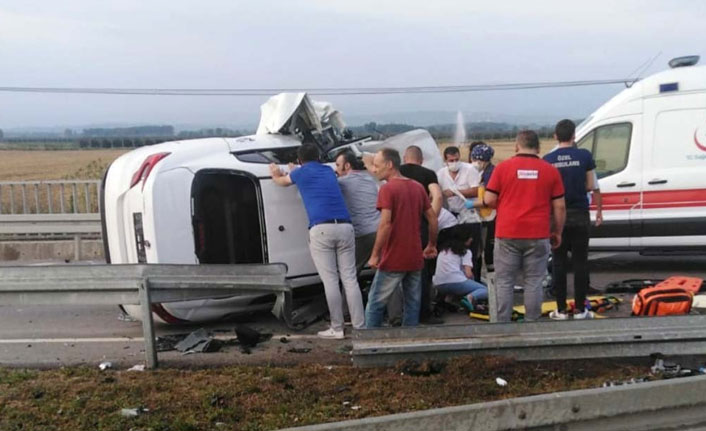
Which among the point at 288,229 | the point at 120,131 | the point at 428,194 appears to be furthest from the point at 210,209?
the point at 120,131

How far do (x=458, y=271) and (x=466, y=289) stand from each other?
22 centimetres

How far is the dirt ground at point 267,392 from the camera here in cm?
407

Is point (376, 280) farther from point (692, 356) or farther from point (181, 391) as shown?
point (692, 356)

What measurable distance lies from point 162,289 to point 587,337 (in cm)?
305

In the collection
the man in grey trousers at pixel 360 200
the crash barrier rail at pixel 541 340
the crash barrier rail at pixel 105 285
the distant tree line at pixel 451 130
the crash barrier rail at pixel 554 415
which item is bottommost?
Answer: the crash barrier rail at pixel 541 340

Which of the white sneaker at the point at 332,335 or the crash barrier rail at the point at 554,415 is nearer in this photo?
the crash barrier rail at the point at 554,415

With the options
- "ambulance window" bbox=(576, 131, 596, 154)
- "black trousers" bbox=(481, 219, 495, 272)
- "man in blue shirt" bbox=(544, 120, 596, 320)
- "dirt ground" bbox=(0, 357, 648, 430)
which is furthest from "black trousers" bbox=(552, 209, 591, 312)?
"ambulance window" bbox=(576, 131, 596, 154)

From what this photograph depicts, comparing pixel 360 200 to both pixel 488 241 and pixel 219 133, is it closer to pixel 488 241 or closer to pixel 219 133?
pixel 488 241

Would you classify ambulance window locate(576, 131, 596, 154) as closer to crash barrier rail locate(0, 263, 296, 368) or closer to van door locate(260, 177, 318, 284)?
van door locate(260, 177, 318, 284)

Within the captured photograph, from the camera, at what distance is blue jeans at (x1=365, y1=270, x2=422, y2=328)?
5707mm

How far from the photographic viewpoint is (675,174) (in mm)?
8195

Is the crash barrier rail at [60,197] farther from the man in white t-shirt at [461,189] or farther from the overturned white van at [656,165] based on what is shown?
the overturned white van at [656,165]

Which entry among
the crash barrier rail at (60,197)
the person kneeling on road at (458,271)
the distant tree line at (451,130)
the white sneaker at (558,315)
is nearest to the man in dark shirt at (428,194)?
the person kneeling on road at (458,271)

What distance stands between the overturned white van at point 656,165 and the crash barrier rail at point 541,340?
391 centimetres
